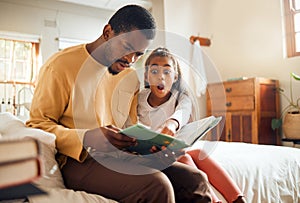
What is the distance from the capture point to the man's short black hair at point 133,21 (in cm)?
88

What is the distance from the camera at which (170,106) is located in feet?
3.55

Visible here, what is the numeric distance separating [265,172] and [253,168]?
2.7 inches

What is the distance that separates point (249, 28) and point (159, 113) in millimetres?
2252

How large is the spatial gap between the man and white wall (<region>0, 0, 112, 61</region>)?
3.19m

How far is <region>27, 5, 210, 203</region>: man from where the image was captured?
0.71 m

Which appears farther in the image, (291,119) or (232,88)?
(232,88)

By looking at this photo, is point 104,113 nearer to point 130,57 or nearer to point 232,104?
point 130,57

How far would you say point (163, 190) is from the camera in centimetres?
67

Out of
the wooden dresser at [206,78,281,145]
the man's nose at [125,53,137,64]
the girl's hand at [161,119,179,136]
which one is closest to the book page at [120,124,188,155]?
the girl's hand at [161,119,179,136]

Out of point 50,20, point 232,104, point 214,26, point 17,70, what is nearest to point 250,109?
point 232,104

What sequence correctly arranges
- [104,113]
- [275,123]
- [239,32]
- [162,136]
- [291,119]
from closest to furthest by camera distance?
[162,136] < [104,113] < [291,119] < [275,123] < [239,32]

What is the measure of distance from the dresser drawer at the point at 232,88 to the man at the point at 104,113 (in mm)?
1679

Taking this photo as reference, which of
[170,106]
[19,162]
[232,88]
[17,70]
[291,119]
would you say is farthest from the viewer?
[17,70]

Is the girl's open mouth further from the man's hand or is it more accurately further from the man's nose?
the man's hand
